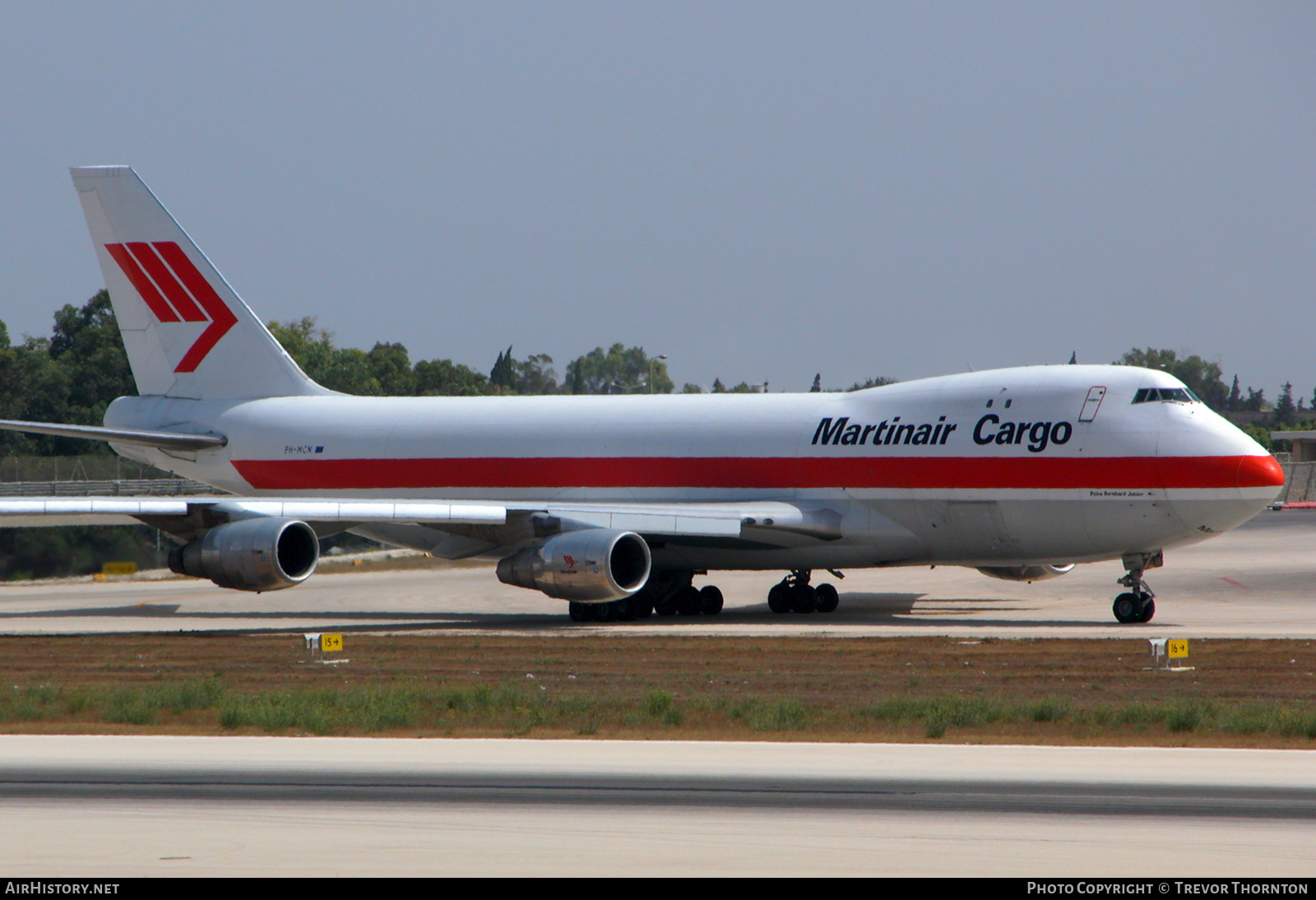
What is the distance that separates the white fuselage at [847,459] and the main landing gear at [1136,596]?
20.1 inches

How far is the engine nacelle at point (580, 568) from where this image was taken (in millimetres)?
27719

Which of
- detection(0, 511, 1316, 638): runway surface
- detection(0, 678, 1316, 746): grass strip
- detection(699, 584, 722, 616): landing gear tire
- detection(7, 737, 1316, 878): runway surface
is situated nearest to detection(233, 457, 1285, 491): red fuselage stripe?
detection(699, 584, 722, 616): landing gear tire

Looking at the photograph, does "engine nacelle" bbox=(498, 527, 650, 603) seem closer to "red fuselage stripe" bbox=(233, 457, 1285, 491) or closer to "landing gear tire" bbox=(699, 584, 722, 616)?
"red fuselage stripe" bbox=(233, 457, 1285, 491)

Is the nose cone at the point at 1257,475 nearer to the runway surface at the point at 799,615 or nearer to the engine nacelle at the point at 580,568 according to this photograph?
the runway surface at the point at 799,615

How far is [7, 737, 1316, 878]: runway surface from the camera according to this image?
9.40 meters

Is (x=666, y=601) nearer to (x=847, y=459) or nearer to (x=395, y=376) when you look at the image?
(x=847, y=459)

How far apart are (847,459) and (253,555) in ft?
37.4

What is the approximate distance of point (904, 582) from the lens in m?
40.6

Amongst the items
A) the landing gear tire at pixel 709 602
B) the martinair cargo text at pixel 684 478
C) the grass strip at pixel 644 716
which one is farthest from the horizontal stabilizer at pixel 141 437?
the grass strip at pixel 644 716

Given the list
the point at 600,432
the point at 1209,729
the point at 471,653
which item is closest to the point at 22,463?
the point at 600,432

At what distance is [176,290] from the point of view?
1499 inches

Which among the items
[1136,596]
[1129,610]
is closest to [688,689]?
[1129,610]

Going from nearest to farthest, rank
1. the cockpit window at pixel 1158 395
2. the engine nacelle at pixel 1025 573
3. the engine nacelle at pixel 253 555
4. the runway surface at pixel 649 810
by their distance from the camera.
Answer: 1. the runway surface at pixel 649 810
2. the engine nacelle at pixel 253 555
3. the cockpit window at pixel 1158 395
4. the engine nacelle at pixel 1025 573
